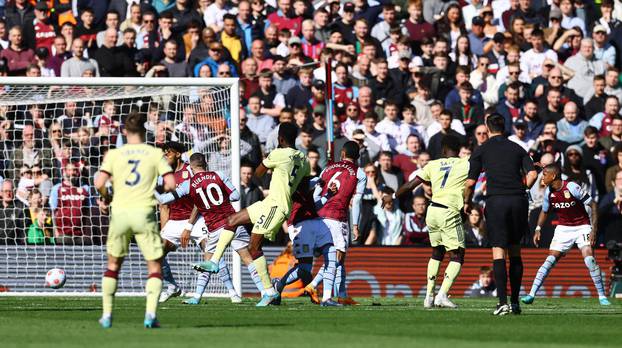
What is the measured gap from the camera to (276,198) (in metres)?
18.1

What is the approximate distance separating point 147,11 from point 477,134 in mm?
7264

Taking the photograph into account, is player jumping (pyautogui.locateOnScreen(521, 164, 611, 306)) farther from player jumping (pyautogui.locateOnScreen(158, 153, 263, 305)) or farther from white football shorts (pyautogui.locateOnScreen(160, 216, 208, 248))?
white football shorts (pyautogui.locateOnScreen(160, 216, 208, 248))

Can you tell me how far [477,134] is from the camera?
83.3ft

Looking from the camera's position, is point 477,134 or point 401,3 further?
point 401,3

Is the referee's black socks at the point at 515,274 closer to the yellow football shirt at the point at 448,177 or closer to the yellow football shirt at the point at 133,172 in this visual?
the yellow football shirt at the point at 448,177

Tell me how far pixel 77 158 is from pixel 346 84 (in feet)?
18.9

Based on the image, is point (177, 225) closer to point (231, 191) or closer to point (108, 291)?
point (231, 191)

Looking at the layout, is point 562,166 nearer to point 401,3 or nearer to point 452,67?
point 452,67

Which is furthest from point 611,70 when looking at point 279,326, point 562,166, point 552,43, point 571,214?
point 279,326

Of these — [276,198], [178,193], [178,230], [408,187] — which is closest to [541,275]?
[408,187]

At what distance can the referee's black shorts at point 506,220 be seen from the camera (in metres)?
16.2

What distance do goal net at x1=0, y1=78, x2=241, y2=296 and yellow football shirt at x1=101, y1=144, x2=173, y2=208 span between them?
7944 mm

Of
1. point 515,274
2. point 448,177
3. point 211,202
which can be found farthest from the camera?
point 211,202

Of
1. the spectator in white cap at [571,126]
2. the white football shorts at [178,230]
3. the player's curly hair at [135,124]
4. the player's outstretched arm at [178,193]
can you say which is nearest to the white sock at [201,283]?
the white football shorts at [178,230]
